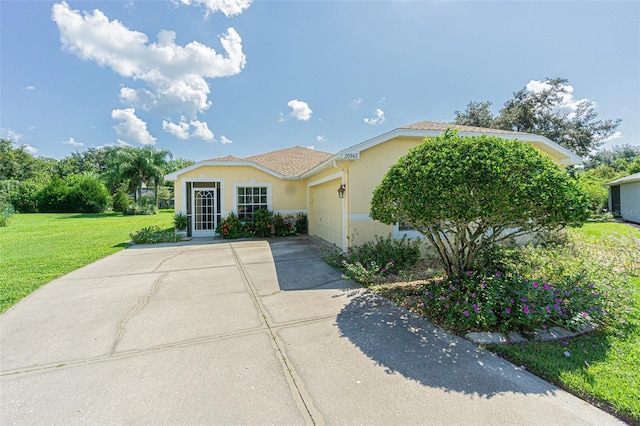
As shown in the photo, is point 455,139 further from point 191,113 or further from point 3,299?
point 191,113

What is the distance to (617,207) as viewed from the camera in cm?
1936

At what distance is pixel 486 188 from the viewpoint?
3.67 meters

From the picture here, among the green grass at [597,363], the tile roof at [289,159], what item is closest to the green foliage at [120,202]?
the tile roof at [289,159]

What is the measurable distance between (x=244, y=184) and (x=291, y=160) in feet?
14.7

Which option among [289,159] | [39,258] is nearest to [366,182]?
[289,159]

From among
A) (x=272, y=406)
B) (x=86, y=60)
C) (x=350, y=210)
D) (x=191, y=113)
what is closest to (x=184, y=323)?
(x=272, y=406)

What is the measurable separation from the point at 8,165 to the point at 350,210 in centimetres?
5492

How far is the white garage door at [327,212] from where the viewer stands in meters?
9.28

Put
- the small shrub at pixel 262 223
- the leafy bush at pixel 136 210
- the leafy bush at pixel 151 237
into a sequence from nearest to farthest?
the leafy bush at pixel 151 237 < the small shrub at pixel 262 223 < the leafy bush at pixel 136 210

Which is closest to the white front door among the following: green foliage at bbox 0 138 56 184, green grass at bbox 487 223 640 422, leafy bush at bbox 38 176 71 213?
green grass at bbox 487 223 640 422

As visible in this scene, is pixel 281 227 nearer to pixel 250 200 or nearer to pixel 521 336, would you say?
pixel 250 200

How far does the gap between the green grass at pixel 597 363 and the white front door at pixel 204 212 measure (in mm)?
12224

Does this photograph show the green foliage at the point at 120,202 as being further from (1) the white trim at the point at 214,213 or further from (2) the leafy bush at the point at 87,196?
(1) the white trim at the point at 214,213

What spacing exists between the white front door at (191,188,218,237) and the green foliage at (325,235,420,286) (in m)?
7.67
